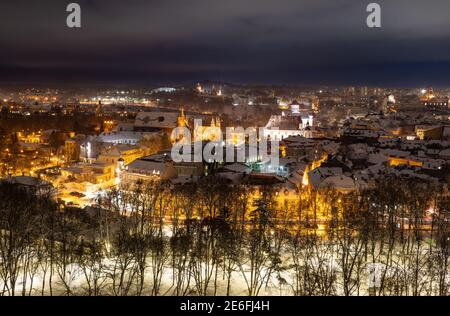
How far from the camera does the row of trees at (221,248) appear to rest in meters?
13.6

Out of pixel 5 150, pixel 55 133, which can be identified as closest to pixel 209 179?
pixel 5 150

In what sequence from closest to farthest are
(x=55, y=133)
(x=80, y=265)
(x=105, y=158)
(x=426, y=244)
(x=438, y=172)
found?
(x=80, y=265) → (x=426, y=244) → (x=438, y=172) → (x=105, y=158) → (x=55, y=133)

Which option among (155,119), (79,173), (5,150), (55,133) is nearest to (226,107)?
(155,119)

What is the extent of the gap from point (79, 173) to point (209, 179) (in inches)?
359

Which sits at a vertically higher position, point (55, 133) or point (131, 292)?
point (55, 133)

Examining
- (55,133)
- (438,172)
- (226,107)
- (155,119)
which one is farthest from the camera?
(226,107)

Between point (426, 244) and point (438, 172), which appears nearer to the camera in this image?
point (426, 244)

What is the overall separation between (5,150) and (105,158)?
38.7ft

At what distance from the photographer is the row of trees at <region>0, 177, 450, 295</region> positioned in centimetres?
1363

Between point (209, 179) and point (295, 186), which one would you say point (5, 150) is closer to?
point (209, 179)

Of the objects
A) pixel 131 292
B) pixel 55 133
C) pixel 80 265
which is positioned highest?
pixel 55 133

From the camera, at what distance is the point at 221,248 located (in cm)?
1530

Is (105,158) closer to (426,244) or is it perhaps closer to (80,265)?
(80,265)

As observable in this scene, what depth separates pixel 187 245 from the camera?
1473cm
